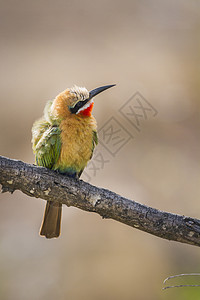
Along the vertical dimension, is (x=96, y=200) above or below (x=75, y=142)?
below

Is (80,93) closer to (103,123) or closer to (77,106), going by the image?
(77,106)

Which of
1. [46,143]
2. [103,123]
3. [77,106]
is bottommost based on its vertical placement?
[46,143]

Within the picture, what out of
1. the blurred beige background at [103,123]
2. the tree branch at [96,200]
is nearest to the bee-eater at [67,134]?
the tree branch at [96,200]

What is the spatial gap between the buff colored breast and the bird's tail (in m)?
0.23

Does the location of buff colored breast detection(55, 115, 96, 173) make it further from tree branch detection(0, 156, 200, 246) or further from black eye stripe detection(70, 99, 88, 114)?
tree branch detection(0, 156, 200, 246)

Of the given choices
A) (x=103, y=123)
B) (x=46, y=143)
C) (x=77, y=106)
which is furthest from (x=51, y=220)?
(x=103, y=123)

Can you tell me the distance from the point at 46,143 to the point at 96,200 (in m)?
0.40

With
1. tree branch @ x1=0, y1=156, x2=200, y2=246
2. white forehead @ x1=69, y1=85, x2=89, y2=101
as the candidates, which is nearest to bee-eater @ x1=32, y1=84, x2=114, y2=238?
white forehead @ x1=69, y1=85, x2=89, y2=101

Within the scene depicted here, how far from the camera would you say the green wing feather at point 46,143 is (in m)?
1.98

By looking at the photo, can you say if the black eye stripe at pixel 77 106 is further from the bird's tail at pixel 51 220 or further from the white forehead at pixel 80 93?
the bird's tail at pixel 51 220

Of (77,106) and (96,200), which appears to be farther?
(77,106)

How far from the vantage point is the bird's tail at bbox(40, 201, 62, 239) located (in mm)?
2145

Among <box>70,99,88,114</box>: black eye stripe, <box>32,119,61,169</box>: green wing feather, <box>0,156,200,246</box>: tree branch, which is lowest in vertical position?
<box>0,156,200,246</box>: tree branch

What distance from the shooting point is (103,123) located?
4.79m
